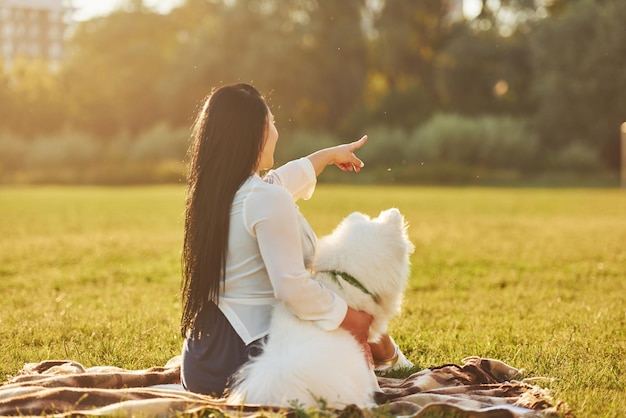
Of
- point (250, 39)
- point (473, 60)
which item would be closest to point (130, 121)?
point (250, 39)

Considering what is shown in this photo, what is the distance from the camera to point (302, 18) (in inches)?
1668

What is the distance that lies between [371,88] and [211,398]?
45848 millimetres

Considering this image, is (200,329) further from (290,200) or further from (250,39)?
(250,39)

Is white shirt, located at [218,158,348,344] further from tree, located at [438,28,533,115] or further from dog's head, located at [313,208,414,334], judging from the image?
tree, located at [438,28,533,115]

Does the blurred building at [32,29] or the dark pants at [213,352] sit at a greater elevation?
the blurred building at [32,29]

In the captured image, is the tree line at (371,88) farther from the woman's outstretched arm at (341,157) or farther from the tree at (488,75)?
the woman's outstretched arm at (341,157)

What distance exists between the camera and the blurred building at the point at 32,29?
119m

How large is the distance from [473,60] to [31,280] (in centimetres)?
3489

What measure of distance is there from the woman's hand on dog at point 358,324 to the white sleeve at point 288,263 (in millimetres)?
49

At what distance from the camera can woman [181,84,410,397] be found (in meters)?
3.42

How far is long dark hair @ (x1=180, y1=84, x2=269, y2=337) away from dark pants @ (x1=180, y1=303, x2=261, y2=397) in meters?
0.11

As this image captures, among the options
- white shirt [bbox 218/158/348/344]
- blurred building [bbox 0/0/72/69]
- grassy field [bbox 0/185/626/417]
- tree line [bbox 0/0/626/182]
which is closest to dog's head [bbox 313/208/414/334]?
white shirt [bbox 218/158/348/344]

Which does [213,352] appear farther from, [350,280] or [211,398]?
[350,280]

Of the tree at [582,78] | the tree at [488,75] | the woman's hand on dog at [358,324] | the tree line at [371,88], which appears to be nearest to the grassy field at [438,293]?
the woman's hand on dog at [358,324]
